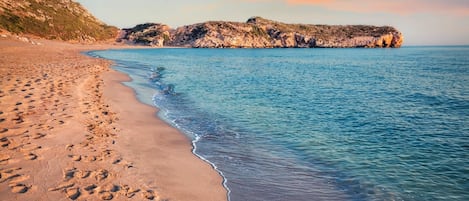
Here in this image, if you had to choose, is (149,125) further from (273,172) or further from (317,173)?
(317,173)

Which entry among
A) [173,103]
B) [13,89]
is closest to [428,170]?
[173,103]

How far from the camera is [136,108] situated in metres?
18.6

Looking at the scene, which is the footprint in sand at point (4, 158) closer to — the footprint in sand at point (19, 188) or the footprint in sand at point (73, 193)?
the footprint in sand at point (19, 188)

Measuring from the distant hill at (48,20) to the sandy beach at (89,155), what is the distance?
10010 centimetres

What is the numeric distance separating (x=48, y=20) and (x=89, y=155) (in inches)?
5794

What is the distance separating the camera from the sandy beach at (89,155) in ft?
24.4

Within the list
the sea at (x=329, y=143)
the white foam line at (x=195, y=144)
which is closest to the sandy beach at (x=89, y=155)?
the white foam line at (x=195, y=144)

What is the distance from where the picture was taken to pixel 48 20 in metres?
133

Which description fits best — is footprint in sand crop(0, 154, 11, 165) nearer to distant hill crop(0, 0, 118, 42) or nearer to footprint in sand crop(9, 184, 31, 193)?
footprint in sand crop(9, 184, 31, 193)

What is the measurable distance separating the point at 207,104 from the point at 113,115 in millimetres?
8058

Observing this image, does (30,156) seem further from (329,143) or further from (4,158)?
(329,143)

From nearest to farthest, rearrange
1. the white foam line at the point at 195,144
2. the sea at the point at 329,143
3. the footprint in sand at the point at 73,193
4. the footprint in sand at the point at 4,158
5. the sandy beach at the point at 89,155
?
the footprint in sand at the point at 73,193 → the sandy beach at the point at 89,155 → the footprint in sand at the point at 4,158 → the white foam line at the point at 195,144 → the sea at the point at 329,143

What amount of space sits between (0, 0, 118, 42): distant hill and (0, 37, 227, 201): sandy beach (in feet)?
328

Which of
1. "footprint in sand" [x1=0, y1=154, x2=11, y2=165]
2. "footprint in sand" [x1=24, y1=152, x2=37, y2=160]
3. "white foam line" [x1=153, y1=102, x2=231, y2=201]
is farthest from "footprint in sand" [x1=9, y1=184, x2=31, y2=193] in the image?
"white foam line" [x1=153, y1=102, x2=231, y2=201]
